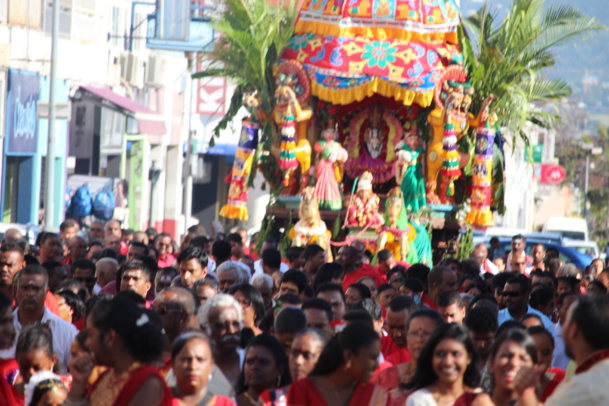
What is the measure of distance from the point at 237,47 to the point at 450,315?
10.2 metres

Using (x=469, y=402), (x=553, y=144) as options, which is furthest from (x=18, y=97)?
(x=553, y=144)

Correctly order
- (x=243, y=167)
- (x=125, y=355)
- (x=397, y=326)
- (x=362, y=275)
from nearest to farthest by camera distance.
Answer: (x=125, y=355) → (x=397, y=326) → (x=362, y=275) → (x=243, y=167)

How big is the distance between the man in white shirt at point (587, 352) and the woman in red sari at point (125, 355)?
1557mm

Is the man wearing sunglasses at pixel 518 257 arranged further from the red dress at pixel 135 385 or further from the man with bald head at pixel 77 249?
the red dress at pixel 135 385

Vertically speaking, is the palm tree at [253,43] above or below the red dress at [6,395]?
above

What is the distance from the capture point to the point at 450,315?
850 cm

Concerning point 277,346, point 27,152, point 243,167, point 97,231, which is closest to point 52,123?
point 27,152

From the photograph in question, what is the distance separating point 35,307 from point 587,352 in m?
4.02

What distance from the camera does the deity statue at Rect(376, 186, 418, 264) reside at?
54.9 ft

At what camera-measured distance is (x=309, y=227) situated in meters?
16.8

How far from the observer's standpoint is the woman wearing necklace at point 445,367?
241 inches

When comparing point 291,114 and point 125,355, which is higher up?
point 291,114

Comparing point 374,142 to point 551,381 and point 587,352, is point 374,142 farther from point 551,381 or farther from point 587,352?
point 587,352

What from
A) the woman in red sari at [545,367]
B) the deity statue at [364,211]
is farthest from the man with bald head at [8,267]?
the deity statue at [364,211]
